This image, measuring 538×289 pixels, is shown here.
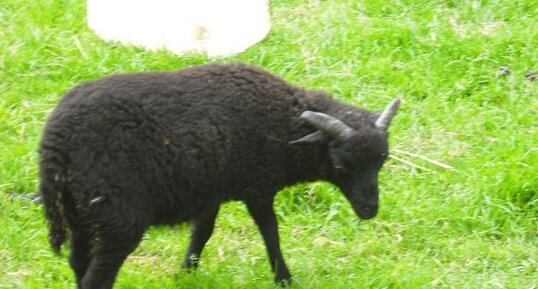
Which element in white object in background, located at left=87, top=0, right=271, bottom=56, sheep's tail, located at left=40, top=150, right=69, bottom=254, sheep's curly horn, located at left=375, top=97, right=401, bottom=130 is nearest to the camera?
sheep's tail, located at left=40, top=150, right=69, bottom=254

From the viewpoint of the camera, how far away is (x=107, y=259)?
5.54m

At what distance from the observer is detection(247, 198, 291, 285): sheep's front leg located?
6.25m

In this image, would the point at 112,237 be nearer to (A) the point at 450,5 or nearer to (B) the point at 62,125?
(B) the point at 62,125

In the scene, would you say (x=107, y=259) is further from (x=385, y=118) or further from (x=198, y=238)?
(x=385, y=118)

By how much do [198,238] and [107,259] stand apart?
39.2 inches

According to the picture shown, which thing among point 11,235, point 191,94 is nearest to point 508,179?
point 191,94

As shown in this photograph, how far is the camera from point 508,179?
7.04 metres

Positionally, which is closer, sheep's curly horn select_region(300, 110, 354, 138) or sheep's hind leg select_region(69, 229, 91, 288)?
sheep's hind leg select_region(69, 229, 91, 288)

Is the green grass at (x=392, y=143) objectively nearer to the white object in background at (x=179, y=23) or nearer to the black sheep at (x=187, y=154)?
the white object in background at (x=179, y=23)

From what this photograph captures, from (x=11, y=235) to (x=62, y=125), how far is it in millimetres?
1500

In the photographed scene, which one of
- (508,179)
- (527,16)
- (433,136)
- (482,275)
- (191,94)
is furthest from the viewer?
(527,16)

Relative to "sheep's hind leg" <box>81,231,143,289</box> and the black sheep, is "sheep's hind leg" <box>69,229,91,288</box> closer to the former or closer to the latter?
the black sheep

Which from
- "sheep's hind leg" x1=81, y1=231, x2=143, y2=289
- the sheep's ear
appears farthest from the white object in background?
"sheep's hind leg" x1=81, y1=231, x2=143, y2=289

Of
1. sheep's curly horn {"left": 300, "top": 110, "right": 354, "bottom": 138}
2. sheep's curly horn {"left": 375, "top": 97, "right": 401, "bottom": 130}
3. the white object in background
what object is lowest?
the white object in background
